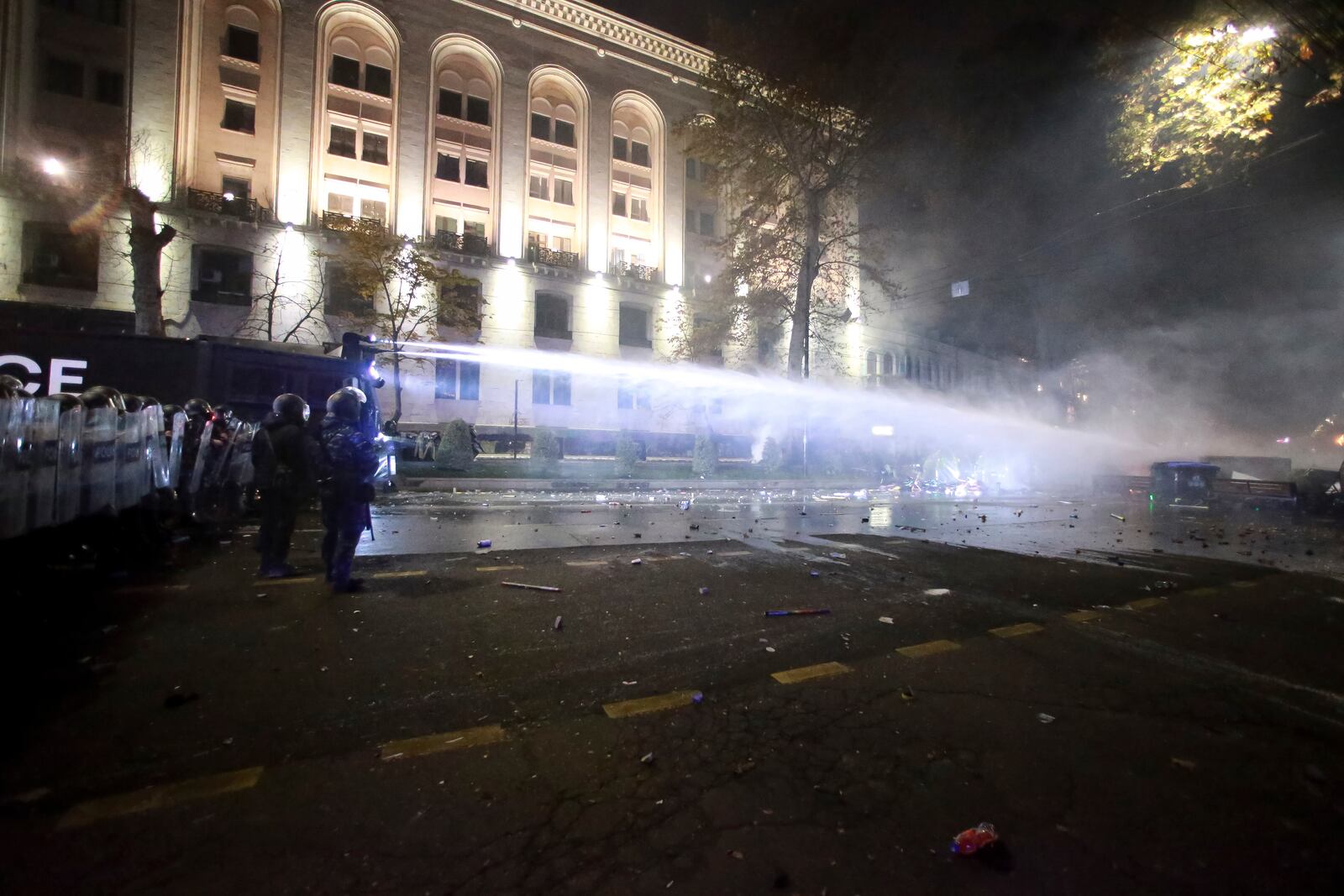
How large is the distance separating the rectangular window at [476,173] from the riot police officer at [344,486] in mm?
29652

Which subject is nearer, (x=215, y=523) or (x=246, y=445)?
(x=215, y=523)

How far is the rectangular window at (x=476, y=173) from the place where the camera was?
30.2 meters

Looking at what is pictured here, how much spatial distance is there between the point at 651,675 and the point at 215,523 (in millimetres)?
7502

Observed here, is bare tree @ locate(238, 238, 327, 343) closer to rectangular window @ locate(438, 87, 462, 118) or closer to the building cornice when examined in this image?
rectangular window @ locate(438, 87, 462, 118)

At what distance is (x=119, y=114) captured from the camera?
23328 mm

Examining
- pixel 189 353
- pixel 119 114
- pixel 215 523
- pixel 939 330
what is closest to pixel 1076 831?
pixel 215 523

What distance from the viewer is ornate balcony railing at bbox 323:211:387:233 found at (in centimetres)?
2336

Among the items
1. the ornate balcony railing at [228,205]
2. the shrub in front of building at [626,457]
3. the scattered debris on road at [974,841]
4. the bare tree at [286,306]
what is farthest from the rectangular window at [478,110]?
the scattered debris on road at [974,841]

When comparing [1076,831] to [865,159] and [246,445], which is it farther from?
[865,159]

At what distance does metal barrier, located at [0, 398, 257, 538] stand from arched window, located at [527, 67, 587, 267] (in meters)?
26.4

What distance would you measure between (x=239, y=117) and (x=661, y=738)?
34837 mm

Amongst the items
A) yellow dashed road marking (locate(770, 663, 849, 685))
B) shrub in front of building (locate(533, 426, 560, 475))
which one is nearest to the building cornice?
shrub in front of building (locate(533, 426, 560, 475))

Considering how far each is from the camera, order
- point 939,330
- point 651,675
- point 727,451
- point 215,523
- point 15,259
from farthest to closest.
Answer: point 939,330, point 727,451, point 15,259, point 215,523, point 651,675

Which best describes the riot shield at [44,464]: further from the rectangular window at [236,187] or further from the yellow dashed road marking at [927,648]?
the rectangular window at [236,187]
